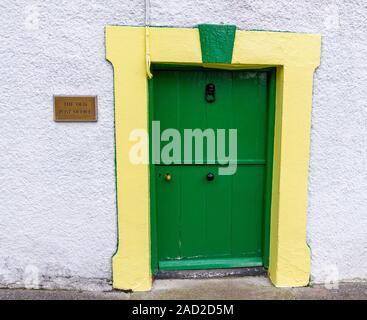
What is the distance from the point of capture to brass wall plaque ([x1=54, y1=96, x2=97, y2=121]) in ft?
9.48

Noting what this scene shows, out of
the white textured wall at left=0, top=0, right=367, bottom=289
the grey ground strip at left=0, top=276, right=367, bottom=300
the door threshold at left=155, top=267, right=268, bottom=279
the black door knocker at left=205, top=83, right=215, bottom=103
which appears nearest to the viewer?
the white textured wall at left=0, top=0, right=367, bottom=289

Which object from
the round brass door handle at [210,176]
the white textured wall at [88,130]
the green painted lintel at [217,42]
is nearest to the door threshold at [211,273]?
the white textured wall at [88,130]

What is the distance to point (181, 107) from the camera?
3160 mm

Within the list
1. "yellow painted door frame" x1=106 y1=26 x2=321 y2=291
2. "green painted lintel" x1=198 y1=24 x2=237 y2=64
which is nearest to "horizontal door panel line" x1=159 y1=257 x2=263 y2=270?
"yellow painted door frame" x1=106 y1=26 x2=321 y2=291

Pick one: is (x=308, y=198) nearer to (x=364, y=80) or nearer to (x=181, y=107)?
(x=364, y=80)

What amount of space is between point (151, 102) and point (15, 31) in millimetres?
1249

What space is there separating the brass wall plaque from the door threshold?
1637 millimetres

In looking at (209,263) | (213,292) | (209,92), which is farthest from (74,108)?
(213,292)

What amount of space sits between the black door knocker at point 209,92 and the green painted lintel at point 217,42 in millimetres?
269

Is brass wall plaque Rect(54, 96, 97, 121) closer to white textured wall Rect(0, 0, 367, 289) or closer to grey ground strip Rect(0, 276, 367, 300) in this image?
white textured wall Rect(0, 0, 367, 289)

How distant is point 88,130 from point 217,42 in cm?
134

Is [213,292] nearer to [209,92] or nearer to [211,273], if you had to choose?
[211,273]

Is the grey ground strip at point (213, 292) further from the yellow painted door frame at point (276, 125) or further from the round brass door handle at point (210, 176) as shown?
the round brass door handle at point (210, 176)

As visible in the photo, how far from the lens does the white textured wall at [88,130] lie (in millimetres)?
2846
